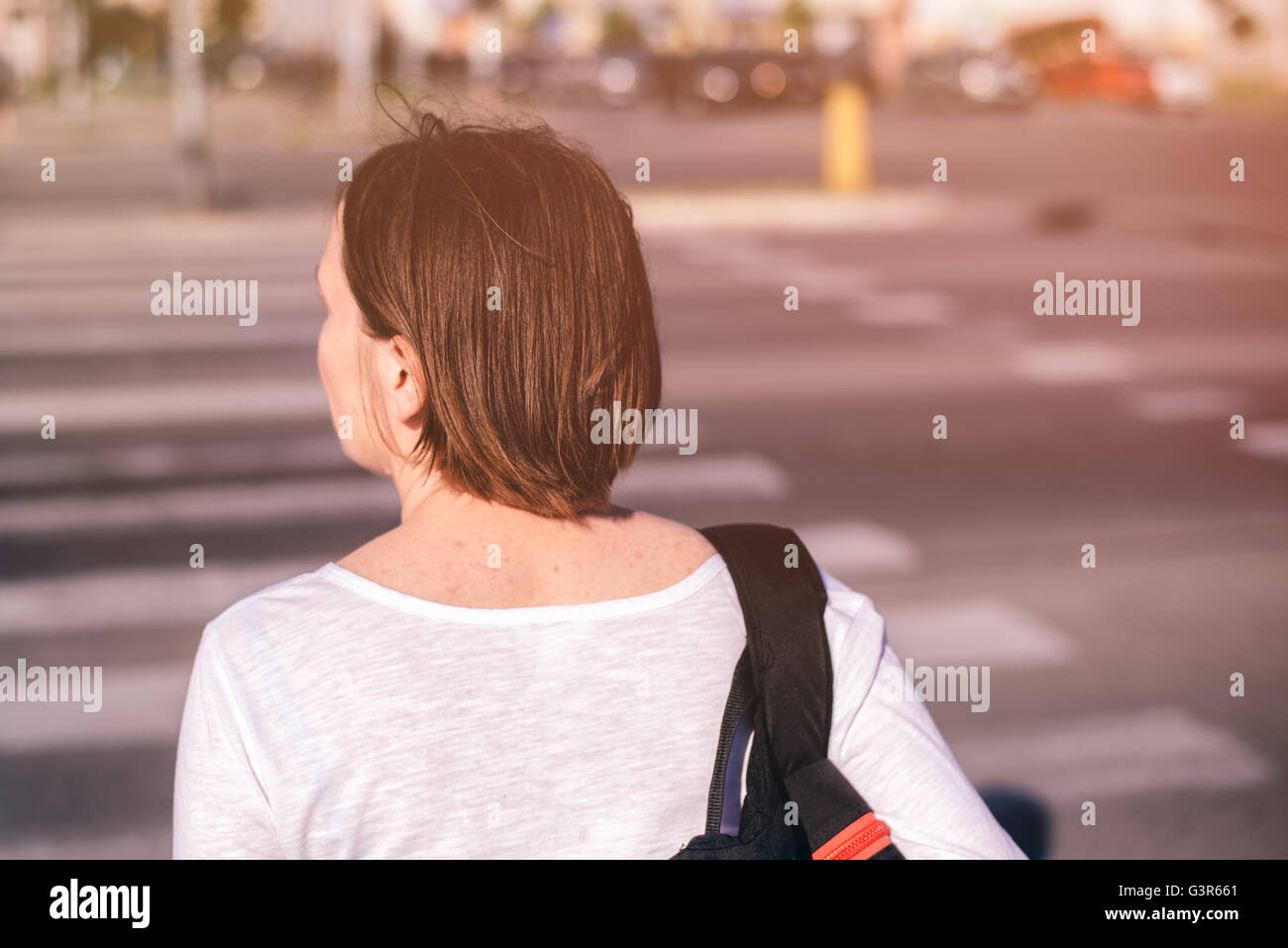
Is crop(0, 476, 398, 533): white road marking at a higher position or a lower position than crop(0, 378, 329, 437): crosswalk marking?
lower

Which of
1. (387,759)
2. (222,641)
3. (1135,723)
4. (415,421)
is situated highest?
(415,421)

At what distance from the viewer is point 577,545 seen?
1575 millimetres

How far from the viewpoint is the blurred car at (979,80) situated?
41594 millimetres

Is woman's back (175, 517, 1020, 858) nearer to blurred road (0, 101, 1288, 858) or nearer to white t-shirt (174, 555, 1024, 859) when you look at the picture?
white t-shirt (174, 555, 1024, 859)

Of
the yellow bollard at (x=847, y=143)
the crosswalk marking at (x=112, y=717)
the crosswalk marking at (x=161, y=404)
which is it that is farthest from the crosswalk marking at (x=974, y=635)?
the yellow bollard at (x=847, y=143)

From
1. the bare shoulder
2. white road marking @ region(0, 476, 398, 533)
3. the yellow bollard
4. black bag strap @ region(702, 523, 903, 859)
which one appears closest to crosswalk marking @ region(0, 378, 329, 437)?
white road marking @ region(0, 476, 398, 533)

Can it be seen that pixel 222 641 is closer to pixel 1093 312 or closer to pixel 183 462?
pixel 183 462

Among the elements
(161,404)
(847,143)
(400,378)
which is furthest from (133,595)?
(847,143)

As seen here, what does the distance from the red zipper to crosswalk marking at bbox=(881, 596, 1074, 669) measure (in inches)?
155

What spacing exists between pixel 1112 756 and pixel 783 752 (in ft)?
11.4

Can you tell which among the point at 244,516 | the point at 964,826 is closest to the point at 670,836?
the point at 964,826

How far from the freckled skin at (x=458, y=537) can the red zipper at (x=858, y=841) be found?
0.29 metres

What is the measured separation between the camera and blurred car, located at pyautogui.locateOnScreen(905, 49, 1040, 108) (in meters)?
41.6
